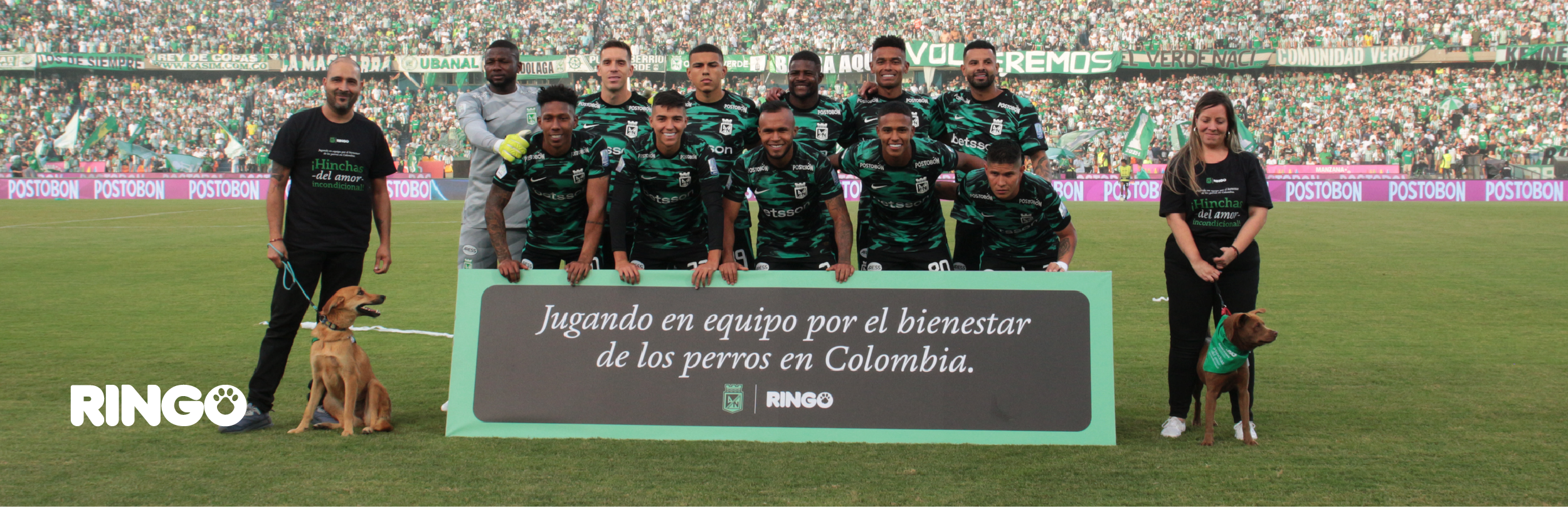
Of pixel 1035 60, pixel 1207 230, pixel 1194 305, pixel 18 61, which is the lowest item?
pixel 1194 305

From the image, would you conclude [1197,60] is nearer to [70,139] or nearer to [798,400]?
[798,400]

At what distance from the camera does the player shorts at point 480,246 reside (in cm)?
613

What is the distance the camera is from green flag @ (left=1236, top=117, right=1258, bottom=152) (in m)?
5.26

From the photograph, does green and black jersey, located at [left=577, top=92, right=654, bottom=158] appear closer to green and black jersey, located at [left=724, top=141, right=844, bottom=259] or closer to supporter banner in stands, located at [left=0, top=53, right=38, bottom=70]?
green and black jersey, located at [left=724, top=141, right=844, bottom=259]

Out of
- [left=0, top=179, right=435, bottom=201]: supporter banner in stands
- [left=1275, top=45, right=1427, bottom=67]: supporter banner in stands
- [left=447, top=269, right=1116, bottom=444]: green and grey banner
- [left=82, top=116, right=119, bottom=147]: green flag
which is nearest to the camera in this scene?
[left=447, top=269, right=1116, bottom=444]: green and grey banner

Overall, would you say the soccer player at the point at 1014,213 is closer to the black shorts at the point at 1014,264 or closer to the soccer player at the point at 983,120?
the black shorts at the point at 1014,264

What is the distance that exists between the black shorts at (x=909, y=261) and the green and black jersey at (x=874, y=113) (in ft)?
2.69

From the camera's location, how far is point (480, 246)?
20.2 feet

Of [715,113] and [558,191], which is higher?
[715,113]

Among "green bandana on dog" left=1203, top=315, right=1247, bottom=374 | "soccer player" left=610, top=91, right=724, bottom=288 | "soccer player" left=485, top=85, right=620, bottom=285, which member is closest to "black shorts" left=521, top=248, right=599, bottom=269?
"soccer player" left=485, top=85, right=620, bottom=285

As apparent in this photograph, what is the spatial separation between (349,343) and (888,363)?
2.54 meters

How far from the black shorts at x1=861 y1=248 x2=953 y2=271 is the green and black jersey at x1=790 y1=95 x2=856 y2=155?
2.38ft

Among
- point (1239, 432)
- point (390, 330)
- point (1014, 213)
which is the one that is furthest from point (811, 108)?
point (390, 330)

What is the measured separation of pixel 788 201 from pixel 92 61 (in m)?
49.1
